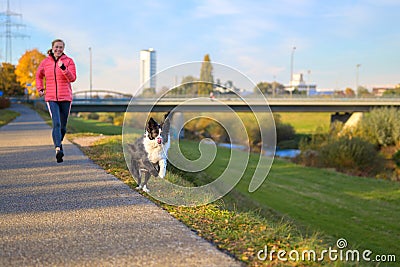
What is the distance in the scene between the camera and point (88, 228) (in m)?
4.84

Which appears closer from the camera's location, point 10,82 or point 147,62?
point 147,62

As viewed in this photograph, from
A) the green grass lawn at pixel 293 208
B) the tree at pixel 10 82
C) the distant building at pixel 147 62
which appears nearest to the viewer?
the green grass lawn at pixel 293 208

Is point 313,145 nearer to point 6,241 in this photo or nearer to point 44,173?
point 44,173

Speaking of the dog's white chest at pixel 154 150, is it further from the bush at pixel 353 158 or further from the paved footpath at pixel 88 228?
the bush at pixel 353 158

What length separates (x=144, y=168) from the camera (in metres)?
6.84

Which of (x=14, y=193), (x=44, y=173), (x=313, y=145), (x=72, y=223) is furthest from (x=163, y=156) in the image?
(x=313, y=145)

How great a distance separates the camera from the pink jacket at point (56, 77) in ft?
29.4

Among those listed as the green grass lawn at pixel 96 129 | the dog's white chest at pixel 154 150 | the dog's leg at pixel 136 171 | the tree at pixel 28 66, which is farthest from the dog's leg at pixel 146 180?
the tree at pixel 28 66

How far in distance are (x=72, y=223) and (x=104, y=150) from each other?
24.4 feet

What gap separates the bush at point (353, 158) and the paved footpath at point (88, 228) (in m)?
30.5

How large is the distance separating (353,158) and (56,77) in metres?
31.1

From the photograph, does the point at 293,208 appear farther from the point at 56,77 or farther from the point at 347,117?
the point at 347,117

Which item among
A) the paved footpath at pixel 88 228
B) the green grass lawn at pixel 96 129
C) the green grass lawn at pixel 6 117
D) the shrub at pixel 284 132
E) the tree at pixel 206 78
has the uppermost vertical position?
the tree at pixel 206 78

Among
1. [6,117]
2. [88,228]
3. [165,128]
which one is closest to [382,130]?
[6,117]
